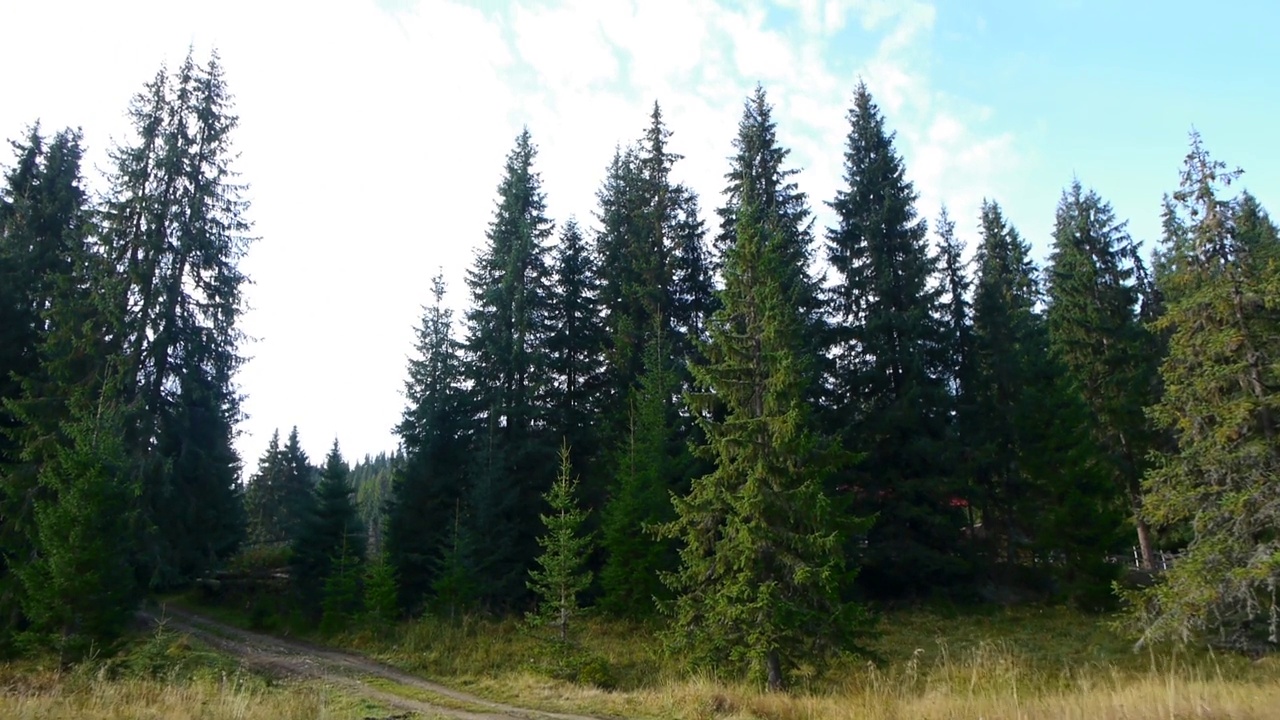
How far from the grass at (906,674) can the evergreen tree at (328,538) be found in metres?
4.47

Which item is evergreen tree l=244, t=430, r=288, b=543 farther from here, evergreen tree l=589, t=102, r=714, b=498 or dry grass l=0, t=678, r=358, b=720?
dry grass l=0, t=678, r=358, b=720

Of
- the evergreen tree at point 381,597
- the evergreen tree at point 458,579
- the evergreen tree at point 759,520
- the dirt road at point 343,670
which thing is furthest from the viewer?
the evergreen tree at point 458,579

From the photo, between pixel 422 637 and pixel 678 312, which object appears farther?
pixel 678 312

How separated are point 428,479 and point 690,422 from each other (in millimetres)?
11225

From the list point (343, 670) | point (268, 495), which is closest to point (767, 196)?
point (343, 670)

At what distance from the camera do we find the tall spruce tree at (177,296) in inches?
853

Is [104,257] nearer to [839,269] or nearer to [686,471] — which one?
[686,471]

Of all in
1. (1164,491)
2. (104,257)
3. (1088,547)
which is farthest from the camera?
(1088,547)

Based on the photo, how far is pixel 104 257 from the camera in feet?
72.8

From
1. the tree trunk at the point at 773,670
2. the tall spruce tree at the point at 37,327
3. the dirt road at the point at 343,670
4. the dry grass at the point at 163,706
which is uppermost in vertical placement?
the tall spruce tree at the point at 37,327

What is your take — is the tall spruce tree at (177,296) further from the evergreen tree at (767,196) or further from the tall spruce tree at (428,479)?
the evergreen tree at (767,196)

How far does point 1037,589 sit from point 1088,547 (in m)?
2.49

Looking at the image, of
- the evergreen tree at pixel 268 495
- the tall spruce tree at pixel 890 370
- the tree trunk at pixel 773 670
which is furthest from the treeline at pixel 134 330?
the evergreen tree at pixel 268 495

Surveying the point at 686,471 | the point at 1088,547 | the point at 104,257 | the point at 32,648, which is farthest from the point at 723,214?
the point at 32,648
